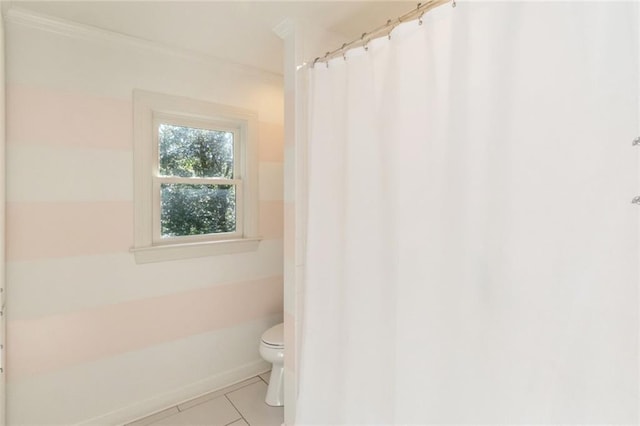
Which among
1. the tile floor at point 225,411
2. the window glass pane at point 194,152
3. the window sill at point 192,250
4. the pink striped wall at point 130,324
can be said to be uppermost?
the window glass pane at point 194,152

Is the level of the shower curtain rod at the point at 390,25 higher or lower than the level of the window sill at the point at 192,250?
higher

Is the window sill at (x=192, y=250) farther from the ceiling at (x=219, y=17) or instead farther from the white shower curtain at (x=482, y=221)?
the ceiling at (x=219, y=17)

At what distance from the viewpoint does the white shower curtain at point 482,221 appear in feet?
2.73

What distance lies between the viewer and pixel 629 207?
80 centimetres

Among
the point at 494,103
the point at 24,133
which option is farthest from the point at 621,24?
the point at 24,133

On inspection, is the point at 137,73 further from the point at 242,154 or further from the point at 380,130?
the point at 380,130

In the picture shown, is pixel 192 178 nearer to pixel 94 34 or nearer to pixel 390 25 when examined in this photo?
pixel 94 34

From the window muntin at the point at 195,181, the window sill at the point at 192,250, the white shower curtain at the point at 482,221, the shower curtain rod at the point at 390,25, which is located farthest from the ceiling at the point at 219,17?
the window sill at the point at 192,250

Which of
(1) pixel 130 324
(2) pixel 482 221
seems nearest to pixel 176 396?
(1) pixel 130 324

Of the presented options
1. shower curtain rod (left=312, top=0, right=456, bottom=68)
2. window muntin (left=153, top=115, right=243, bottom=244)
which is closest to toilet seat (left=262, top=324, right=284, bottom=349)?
window muntin (left=153, top=115, right=243, bottom=244)

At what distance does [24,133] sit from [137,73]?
0.67 metres

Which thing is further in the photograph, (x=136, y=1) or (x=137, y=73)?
(x=137, y=73)

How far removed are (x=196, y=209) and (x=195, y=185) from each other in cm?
17

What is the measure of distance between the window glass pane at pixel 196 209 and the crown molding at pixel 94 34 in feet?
2.79
